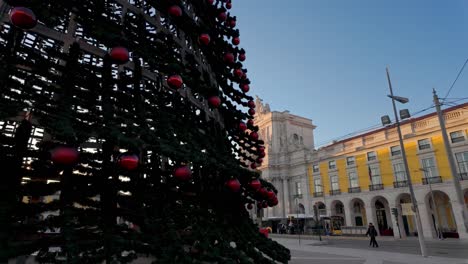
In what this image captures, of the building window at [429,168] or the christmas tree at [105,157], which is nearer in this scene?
the christmas tree at [105,157]

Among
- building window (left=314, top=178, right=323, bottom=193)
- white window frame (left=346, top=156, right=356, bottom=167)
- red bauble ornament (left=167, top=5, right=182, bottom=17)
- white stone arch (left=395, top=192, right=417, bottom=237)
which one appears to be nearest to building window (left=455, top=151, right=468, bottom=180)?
white stone arch (left=395, top=192, right=417, bottom=237)

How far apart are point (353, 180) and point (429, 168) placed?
8.35 metres

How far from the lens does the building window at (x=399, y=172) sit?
29953mm

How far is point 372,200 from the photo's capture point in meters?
32.6

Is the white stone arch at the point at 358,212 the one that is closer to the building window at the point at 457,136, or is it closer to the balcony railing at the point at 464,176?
the balcony railing at the point at 464,176

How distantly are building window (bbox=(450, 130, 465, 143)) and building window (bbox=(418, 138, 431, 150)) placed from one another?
6.49ft

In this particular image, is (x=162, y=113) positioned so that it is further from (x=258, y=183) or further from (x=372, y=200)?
(x=372, y=200)

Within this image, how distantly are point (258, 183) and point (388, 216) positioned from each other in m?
36.2

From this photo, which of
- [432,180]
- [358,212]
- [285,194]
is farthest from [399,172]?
[285,194]

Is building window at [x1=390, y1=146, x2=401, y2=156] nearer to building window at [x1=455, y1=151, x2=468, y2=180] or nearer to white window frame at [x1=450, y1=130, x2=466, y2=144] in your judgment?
white window frame at [x1=450, y1=130, x2=466, y2=144]

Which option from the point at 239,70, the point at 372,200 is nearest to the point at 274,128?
the point at 372,200

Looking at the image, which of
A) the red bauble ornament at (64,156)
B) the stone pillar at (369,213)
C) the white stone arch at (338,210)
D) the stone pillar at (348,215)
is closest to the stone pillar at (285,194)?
the white stone arch at (338,210)

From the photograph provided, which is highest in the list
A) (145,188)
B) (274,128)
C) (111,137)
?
(274,128)

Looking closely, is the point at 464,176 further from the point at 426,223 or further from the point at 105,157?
the point at 105,157
